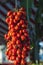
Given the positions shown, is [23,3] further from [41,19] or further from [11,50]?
[41,19]

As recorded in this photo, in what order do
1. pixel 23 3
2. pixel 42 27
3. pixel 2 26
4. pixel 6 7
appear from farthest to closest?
1. pixel 2 26
2. pixel 6 7
3. pixel 42 27
4. pixel 23 3

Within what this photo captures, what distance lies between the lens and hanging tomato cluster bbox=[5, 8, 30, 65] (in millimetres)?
1007

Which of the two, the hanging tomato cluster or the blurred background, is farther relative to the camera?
the blurred background

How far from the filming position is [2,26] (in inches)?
131

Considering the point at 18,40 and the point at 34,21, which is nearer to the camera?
the point at 18,40

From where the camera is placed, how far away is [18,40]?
1.01 metres

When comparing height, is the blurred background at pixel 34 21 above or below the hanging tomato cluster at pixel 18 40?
above

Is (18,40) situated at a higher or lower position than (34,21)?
lower

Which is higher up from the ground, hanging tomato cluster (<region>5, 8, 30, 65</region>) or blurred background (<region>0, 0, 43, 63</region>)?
blurred background (<region>0, 0, 43, 63</region>)

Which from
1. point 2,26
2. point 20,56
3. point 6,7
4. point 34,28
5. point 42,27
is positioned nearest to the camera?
point 20,56

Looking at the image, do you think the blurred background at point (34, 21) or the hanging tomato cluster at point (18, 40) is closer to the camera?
the hanging tomato cluster at point (18, 40)

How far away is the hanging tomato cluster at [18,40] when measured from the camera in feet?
3.30

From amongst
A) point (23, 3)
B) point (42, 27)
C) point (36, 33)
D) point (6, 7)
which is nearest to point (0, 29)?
point (6, 7)

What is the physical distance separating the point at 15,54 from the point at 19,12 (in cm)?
18
